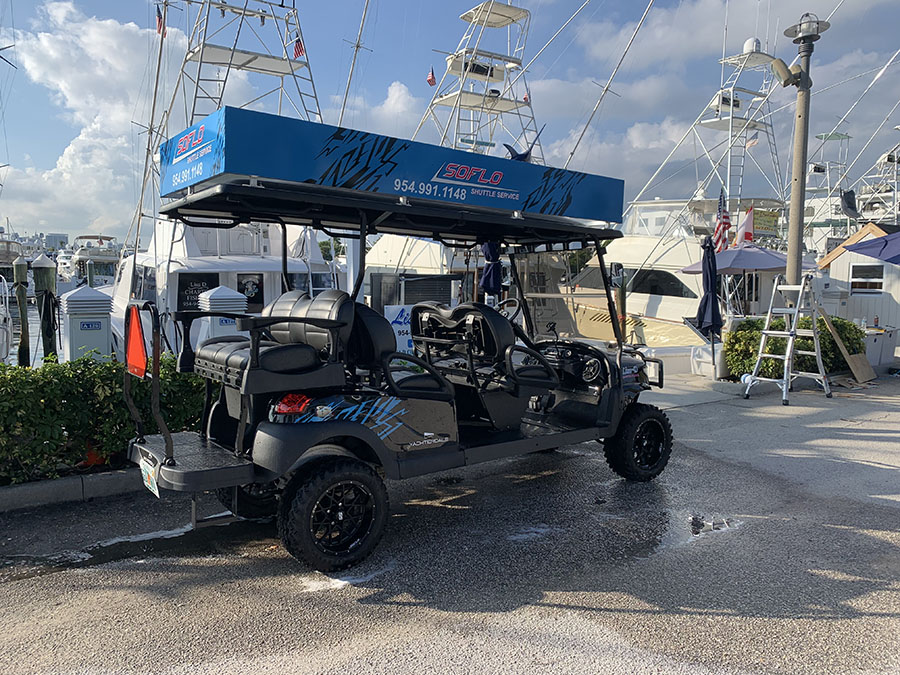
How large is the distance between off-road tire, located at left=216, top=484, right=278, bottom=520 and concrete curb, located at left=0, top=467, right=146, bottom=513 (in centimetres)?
106

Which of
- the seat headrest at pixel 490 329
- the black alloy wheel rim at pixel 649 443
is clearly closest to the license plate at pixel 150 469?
the seat headrest at pixel 490 329

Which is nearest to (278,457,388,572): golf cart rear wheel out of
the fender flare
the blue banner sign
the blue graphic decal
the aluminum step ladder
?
the fender flare

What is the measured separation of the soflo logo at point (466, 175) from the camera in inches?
171

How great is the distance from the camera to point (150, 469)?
3.84 metres

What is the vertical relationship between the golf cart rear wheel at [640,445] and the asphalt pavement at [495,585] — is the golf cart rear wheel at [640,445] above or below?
above

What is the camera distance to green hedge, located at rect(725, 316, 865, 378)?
35.1ft

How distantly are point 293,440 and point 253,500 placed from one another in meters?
1.12

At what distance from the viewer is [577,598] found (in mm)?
3664

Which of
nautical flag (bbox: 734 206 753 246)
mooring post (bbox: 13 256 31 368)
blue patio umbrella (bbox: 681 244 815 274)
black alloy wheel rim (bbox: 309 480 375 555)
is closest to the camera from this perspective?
black alloy wheel rim (bbox: 309 480 375 555)

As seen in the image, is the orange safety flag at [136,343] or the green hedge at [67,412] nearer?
the orange safety flag at [136,343]

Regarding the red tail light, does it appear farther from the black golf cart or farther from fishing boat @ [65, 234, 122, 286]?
fishing boat @ [65, 234, 122, 286]

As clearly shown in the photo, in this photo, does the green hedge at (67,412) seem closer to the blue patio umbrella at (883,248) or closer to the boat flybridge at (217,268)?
the boat flybridge at (217,268)

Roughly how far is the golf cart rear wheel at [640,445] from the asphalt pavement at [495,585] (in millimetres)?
173

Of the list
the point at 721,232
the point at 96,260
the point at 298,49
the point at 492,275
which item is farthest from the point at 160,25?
the point at 96,260
